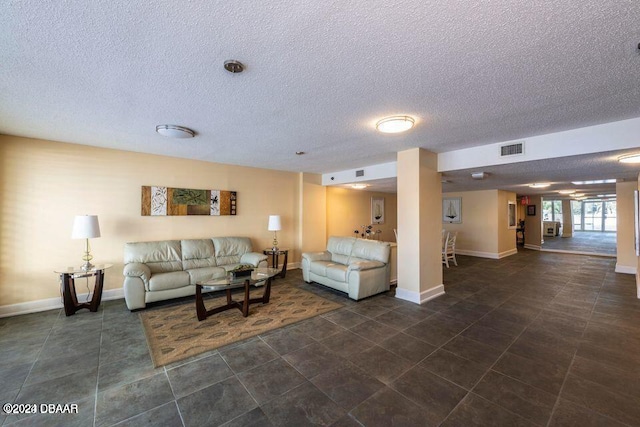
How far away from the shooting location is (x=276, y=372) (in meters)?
2.23

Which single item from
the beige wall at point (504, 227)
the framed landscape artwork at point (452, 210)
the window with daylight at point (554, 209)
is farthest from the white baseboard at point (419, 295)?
the window with daylight at point (554, 209)

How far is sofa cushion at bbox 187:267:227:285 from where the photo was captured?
402 cm

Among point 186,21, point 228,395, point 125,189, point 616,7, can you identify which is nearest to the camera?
point 616,7

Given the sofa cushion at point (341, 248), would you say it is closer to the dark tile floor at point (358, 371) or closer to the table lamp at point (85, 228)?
the dark tile floor at point (358, 371)

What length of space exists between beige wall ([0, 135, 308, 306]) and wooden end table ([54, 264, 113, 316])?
47 cm

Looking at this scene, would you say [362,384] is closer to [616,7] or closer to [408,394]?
[408,394]

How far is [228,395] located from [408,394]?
4.66 ft

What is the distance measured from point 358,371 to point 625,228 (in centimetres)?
803

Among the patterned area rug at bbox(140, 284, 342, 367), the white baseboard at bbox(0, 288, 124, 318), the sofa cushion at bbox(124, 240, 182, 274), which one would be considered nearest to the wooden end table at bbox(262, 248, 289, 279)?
the patterned area rug at bbox(140, 284, 342, 367)

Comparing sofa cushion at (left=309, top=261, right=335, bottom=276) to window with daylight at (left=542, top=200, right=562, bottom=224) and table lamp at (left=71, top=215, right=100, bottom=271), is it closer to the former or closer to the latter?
table lamp at (left=71, top=215, right=100, bottom=271)

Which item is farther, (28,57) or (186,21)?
(28,57)

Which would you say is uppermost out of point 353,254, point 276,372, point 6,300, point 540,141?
point 540,141

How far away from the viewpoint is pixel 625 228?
5.97 meters

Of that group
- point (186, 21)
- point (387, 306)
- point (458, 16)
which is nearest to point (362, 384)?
point (387, 306)
